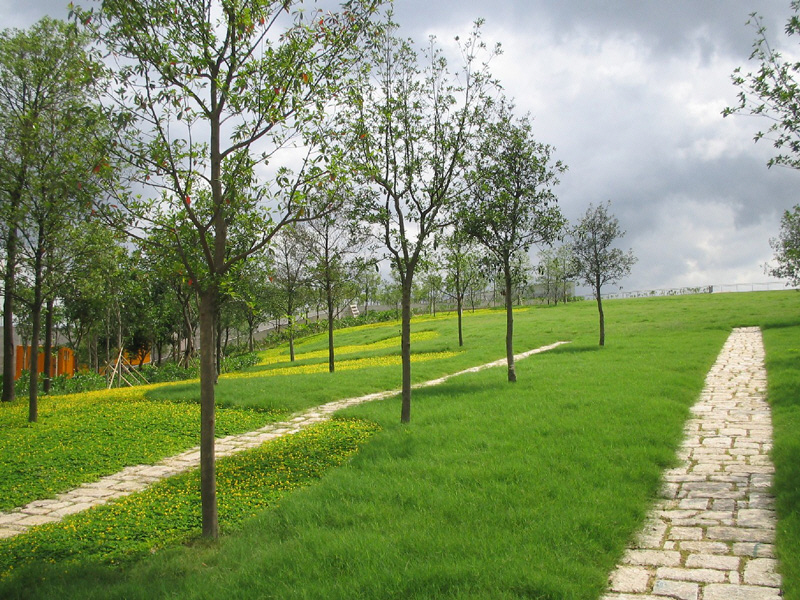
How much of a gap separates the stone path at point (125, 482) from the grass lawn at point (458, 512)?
847 mm

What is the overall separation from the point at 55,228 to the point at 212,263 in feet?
35.5

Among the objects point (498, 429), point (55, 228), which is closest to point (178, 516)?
point (498, 429)

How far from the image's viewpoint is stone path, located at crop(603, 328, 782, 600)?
17.1 ft

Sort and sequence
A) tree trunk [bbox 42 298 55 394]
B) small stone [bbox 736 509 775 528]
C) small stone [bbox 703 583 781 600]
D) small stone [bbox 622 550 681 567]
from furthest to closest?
1. tree trunk [bbox 42 298 55 394]
2. small stone [bbox 736 509 775 528]
3. small stone [bbox 622 550 681 567]
4. small stone [bbox 703 583 781 600]

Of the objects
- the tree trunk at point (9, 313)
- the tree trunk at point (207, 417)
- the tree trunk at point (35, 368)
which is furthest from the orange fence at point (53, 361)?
the tree trunk at point (207, 417)

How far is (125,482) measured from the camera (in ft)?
32.4

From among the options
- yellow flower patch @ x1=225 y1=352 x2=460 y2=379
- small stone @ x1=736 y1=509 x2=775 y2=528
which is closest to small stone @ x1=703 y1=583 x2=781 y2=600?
small stone @ x1=736 y1=509 x2=775 y2=528

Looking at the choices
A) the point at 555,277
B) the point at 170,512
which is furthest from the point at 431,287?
the point at 170,512

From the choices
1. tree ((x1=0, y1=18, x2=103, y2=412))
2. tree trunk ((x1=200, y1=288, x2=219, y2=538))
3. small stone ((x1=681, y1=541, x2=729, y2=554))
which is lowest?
small stone ((x1=681, y1=541, x2=729, y2=554))

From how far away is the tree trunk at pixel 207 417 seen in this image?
22.3ft

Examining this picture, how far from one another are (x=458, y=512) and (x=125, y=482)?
20.6 feet

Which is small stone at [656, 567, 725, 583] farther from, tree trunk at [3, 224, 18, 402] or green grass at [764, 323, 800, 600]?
tree trunk at [3, 224, 18, 402]

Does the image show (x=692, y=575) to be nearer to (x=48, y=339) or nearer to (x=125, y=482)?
(x=125, y=482)

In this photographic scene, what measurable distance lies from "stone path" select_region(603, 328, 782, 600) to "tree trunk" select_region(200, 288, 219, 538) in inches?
176
